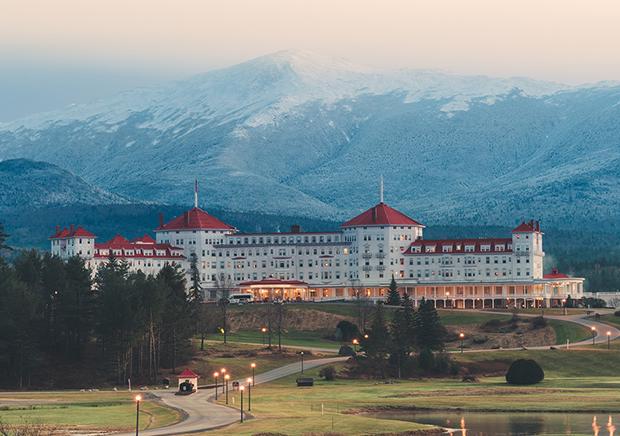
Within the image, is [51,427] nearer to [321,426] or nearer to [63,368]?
[321,426]

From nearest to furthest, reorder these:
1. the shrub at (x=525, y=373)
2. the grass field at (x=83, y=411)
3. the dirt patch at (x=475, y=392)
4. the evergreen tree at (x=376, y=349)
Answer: the grass field at (x=83, y=411) → the dirt patch at (x=475, y=392) → the shrub at (x=525, y=373) → the evergreen tree at (x=376, y=349)

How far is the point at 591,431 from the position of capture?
395ft

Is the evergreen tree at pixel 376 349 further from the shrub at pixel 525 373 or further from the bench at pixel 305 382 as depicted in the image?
the shrub at pixel 525 373

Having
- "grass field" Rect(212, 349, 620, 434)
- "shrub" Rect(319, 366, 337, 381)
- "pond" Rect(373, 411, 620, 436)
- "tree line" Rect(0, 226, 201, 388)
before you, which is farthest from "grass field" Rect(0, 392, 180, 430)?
"shrub" Rect(319, 366, 337, 381)

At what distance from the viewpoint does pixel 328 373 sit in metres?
181

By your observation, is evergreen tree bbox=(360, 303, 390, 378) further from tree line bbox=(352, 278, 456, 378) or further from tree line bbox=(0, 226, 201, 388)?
tree line bbox=(0, 226, 201, 388)

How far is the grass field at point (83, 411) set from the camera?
12406 centimetres

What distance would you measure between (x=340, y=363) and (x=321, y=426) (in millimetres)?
73350

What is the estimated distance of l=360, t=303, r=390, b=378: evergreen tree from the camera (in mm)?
188375

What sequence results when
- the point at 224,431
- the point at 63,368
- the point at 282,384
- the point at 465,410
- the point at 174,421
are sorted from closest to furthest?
the point at 224,431
the point at 174,421
the point at 465,410
the point at 282,384
the point at 63,368

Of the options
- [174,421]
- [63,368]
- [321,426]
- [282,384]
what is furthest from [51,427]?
[63,368]

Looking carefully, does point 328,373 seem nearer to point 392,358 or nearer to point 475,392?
point 392,358

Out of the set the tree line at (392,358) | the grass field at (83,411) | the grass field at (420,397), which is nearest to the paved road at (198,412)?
the grass field at (83,411)

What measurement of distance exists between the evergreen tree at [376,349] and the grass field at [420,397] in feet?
21.6
